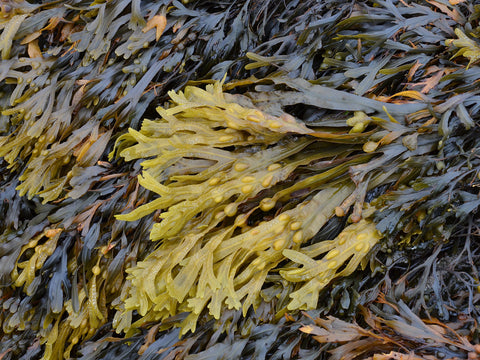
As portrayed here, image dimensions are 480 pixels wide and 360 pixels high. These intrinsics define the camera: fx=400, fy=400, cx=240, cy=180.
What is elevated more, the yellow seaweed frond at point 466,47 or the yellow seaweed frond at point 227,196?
the yellow seaweed frond at point 466,47

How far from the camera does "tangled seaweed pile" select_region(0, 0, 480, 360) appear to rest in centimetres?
101

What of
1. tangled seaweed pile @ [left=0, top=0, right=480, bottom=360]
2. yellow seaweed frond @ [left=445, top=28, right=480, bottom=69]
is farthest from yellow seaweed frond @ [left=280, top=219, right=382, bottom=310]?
yellow seaweed frond @ [left=445, top=28, right=480, bottom=69]

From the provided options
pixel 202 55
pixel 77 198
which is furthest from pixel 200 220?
pixel 202 55

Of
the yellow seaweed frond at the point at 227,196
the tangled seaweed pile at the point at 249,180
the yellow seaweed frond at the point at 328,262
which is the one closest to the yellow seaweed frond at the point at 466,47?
the tangled seaweed pile at the point at 249,180

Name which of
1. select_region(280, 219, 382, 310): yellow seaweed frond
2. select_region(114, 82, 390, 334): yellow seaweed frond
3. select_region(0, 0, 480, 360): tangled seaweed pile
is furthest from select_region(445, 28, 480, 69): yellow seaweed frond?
select_region(280, 219, 382, 310): yellow seaweed frond

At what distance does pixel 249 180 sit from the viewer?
1042 mm

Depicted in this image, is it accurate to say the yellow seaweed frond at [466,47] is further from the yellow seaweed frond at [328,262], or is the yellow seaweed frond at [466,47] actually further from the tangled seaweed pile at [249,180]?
the yellow seaweed frond at [328,262]

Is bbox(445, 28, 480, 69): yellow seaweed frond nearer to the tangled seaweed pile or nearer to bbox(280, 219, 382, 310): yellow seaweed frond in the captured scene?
the tangled seaweed pile

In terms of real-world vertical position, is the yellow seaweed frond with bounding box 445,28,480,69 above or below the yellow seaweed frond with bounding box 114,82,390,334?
above

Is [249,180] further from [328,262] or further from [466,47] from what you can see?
[466,47]

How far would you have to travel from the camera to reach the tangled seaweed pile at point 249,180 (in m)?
1.01

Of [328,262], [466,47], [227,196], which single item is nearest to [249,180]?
[227,196]

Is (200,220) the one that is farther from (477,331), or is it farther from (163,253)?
(477,331)

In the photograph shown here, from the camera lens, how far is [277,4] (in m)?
1.31
